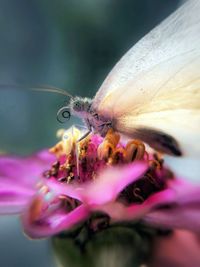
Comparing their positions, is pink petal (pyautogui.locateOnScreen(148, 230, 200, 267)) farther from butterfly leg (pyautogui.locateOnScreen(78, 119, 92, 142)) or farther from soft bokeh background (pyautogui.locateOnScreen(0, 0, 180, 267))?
soft bokeh background (pyautogui.locateOnScreen(0, 0, 180, 267))

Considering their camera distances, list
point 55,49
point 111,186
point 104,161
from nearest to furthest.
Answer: point 111,186 → point 104,161 → point 55,49

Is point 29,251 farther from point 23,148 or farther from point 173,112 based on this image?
point 173,112

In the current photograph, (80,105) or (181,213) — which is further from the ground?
(80,105)

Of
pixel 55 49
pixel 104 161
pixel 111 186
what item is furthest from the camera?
pixel 55 49

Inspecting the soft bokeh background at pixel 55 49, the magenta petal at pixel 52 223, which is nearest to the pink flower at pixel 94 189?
the magenta petal at pixel 52 223

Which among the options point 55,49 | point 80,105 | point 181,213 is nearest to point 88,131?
point 80,105

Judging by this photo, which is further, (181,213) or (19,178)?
(19,178)

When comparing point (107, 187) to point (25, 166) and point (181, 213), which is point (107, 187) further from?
point (25, 166)

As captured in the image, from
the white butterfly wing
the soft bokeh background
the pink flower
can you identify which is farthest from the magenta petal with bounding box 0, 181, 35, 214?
the soft bokeh background

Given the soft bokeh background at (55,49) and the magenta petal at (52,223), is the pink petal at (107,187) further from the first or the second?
the soft bokeh background at (55,49)
